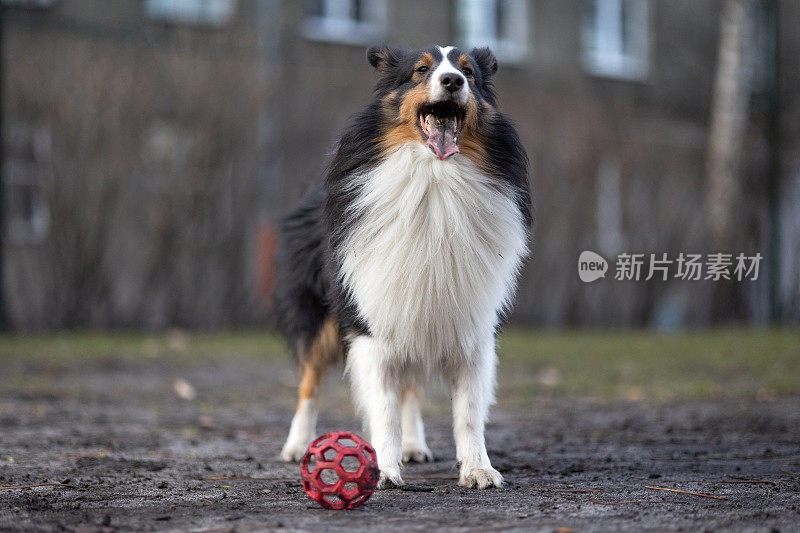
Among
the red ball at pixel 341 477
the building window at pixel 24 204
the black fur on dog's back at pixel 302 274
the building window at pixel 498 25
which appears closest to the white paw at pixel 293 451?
the black fur on dog's back at pixel 302 274

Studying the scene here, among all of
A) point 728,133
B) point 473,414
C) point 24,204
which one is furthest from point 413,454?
point 728,133

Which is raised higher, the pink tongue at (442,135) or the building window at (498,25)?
the building window at (498,25)

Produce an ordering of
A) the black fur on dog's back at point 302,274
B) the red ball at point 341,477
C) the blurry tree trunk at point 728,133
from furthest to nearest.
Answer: the blurry tree trunk at point 728,133
the black fur on dog's back at point 302,274
the red ball at point 341,477

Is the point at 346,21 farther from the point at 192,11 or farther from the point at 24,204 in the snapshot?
the point at 24,204

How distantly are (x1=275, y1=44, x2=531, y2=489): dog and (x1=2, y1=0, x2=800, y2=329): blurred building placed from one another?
25.2 feet

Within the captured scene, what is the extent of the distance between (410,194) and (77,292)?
30.8 ft

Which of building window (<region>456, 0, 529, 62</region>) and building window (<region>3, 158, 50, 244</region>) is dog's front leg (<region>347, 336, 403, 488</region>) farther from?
building window (<region>456, 0, 529, 62</region>)

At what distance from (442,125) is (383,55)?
21.8 inches

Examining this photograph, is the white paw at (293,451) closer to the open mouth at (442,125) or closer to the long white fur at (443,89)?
the open mouth at (442,125)

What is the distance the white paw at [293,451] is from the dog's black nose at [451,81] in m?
2.12

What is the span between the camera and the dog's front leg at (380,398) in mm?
4035

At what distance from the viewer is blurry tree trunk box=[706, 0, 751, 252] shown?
46.8 ft

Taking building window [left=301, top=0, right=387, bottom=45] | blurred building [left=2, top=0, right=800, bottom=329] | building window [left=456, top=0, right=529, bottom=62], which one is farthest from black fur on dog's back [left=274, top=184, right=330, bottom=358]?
building window [left=456, top=0, right=529, bottom=62]

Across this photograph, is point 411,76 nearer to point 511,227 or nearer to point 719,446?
point 511,227
